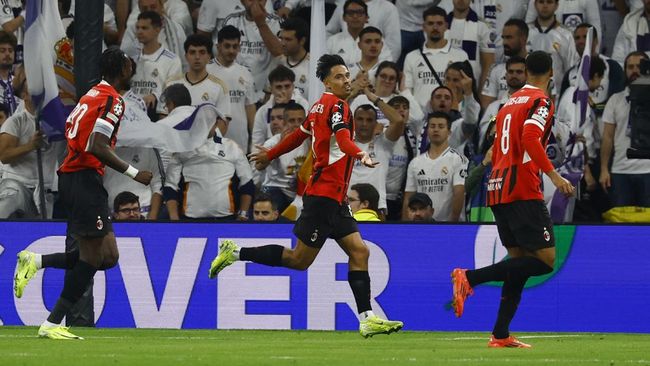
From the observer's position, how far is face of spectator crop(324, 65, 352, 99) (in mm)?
13078

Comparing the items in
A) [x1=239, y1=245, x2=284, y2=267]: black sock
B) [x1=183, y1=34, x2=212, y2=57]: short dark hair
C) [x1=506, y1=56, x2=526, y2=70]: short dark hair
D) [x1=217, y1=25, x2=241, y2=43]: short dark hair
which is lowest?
[x1=239, y1=245, x2=284, y2=267]: black sock

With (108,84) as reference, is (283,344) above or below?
below

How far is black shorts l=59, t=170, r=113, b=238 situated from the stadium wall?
10.7ft

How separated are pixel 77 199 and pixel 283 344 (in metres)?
2.08

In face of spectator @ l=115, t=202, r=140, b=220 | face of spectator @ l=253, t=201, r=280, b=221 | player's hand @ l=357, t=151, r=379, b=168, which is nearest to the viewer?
player's hand @ l=357, t=151, r=379, b=168

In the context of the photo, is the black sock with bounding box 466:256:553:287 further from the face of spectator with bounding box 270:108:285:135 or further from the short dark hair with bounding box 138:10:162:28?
the short dark hair with bounding box 138:10:162:28

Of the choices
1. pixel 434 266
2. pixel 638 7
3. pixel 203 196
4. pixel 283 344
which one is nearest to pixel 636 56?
pixel 638 7

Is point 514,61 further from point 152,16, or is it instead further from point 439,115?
point 152,16

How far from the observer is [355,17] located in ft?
61.9

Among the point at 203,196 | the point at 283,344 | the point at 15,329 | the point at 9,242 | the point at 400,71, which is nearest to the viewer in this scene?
the point at 283,344

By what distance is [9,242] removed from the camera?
52.6 ft

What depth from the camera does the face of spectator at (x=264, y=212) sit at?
1667 cm

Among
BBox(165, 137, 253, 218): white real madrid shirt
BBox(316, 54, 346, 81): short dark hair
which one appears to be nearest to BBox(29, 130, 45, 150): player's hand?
BBox(165, 137, 253, 218): white real madrid shirt

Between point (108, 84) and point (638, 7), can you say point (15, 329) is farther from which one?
point (638, 7)
